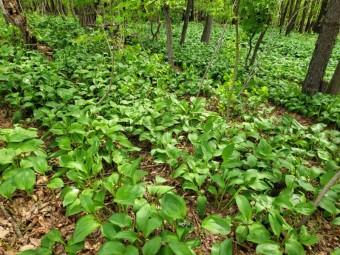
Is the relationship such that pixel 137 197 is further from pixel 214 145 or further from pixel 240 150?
pixel 240 150

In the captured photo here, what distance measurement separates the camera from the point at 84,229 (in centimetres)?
246

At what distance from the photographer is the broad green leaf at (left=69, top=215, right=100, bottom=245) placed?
2.40m

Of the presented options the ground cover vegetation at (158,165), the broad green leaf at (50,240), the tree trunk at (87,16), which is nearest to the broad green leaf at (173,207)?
the ground cover vegetation at (158,165)

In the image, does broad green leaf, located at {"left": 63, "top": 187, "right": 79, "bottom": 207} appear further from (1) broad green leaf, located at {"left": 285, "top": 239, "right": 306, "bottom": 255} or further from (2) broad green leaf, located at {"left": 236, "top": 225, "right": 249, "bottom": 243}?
(1) broad green leaf, located at {"left": 285, "top": 239, "right": 306, "bottom": 255}

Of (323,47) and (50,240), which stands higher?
(323,47)

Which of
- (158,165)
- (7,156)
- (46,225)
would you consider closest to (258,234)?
(158,165)

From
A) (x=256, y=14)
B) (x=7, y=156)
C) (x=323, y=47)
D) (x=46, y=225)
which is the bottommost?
(x=46, y=225)

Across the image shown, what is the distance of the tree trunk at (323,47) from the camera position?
5.98m

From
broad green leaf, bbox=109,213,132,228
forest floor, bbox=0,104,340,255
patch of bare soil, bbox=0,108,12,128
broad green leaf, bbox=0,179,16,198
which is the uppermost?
broad green leaf, bbox=0,179,16,198

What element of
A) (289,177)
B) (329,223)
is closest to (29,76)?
(289,177)

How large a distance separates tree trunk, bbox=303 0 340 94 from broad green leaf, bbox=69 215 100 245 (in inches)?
227

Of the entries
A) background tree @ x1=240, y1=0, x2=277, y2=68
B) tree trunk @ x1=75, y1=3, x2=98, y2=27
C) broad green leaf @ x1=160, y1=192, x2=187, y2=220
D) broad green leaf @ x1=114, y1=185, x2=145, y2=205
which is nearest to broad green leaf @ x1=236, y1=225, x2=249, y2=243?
broad green leaf @ x1=160, y1=192, x2=187, y2=220

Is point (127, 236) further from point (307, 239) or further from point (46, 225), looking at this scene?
point (307, 239)

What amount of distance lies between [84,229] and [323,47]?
5991 mm
